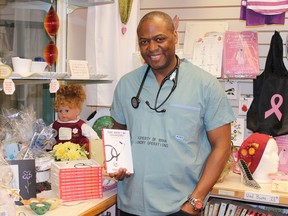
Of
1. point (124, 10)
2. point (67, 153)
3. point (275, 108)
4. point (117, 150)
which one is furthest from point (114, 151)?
point (124, 10)

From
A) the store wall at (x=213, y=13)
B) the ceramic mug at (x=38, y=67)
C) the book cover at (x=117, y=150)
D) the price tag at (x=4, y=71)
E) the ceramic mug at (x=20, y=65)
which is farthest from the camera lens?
the store wall at (x=213, y=13)

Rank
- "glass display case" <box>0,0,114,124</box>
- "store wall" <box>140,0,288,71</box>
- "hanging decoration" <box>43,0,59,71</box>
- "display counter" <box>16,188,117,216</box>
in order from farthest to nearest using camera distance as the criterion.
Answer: "store wall" <box>140,0,288,71</box> < "glass display case" <box>0,0,114,124</box> < "hanging decoration" <box>43,0,59,71</box> < "display counter" <box>16,188,117,216</box>

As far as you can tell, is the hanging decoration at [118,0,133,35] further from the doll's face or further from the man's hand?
the man's hand

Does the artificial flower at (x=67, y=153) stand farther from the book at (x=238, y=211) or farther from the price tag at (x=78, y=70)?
the book at (x=238, y=211)

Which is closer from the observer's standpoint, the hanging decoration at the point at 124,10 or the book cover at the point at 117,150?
the book cover at the point at 117,150

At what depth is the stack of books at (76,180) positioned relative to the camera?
190cm

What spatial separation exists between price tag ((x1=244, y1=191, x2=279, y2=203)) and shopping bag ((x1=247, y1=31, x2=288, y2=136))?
650mm

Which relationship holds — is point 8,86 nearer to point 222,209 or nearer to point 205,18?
point 222,209

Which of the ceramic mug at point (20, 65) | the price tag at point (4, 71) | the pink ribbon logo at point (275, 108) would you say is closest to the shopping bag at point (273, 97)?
the pink ribbon logo at point (275, 108)

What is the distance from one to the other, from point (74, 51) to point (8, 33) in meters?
0.62

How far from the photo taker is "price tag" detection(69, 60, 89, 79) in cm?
252

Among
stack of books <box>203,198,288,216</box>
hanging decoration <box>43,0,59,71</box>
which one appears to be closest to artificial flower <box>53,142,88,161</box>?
hanging decoration <box>43,0,59,71</box>

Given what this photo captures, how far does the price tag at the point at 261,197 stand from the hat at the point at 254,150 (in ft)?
0.96

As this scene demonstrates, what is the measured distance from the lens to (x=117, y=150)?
1.90m
